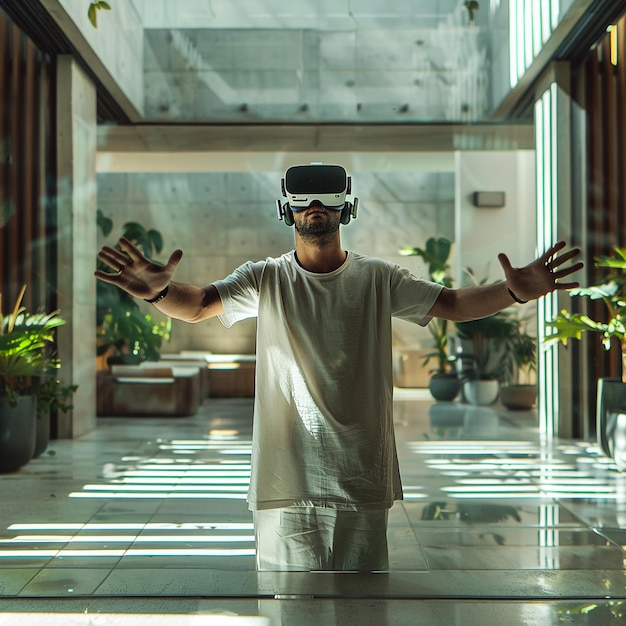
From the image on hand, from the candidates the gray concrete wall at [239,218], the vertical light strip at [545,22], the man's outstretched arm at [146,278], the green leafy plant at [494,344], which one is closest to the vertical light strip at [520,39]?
the vertical light strip at [545,22]

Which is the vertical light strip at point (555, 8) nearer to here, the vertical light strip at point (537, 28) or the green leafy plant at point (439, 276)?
the vertical light strip at point (537, 28)

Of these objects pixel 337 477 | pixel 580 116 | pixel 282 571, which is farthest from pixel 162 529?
pixel 580 116

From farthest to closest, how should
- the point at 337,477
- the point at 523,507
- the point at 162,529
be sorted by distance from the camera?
1. the point at 523,507
2. the point at 162,529
3. the point at 337,477

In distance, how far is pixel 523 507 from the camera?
3.72 metres

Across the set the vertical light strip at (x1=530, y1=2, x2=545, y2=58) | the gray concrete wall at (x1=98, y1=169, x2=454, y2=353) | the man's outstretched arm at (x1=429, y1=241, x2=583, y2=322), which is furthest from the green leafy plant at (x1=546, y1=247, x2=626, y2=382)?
the man's outstretched arm at (x1=429, y1=241, x2=583, y2=322)

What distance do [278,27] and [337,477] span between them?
266 cm

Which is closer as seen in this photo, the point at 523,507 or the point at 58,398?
the point at 523,507

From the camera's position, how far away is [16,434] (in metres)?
4.58

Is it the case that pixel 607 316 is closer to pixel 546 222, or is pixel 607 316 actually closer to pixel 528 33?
pixel 546 222

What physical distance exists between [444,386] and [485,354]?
40 centimetres

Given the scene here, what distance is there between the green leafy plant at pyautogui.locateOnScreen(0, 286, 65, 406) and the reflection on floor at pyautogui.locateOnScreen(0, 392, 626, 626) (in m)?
0.47

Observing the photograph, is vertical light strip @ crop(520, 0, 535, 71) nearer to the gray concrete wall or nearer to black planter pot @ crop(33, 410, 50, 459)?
the gray concrete wall

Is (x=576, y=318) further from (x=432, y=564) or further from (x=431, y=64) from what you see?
(x=432, y=564)

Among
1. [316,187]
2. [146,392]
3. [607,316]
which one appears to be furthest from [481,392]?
[316,187]
